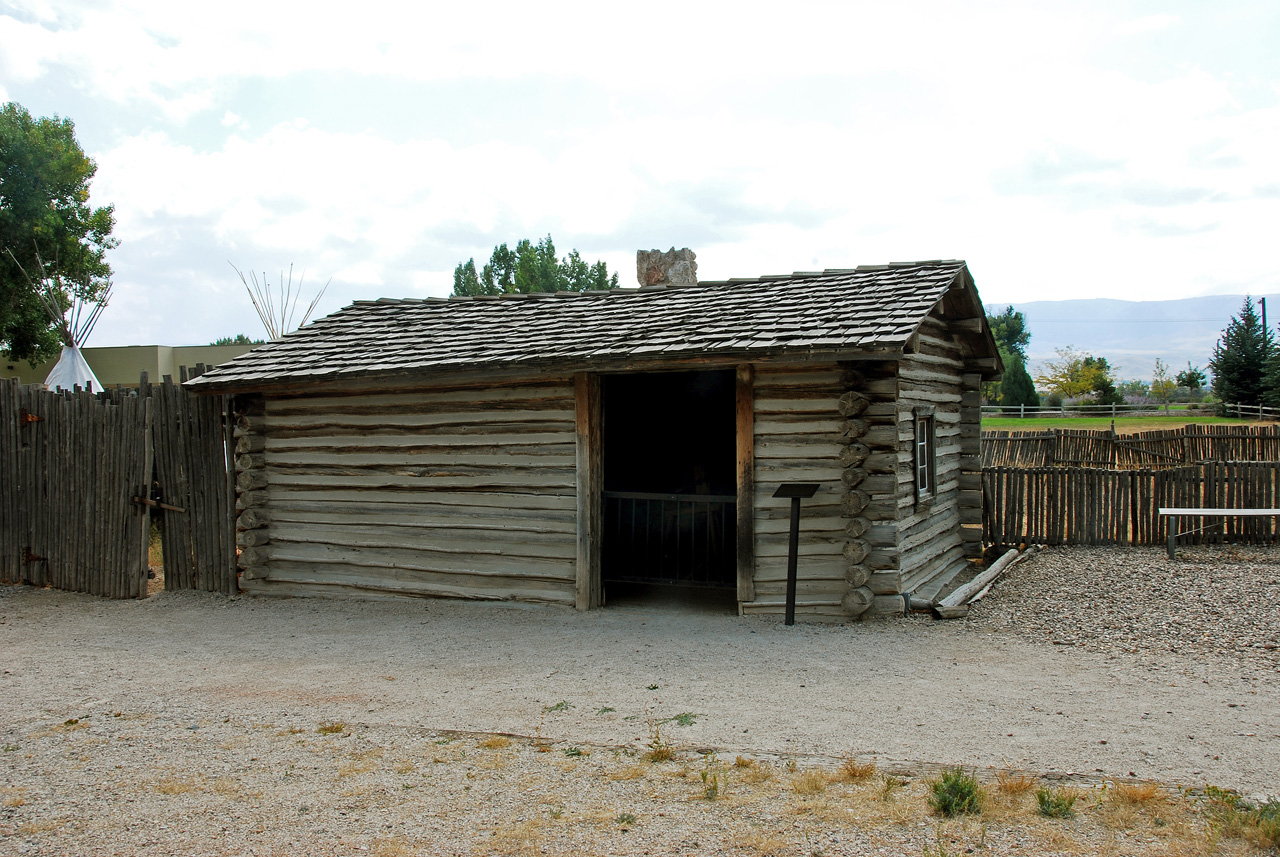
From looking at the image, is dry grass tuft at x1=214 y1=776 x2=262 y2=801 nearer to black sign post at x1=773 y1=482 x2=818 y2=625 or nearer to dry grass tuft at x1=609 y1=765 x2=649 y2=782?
dry grass tuft at x1=609 y1=765 x2=649 y2=782

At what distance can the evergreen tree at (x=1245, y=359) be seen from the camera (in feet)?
129

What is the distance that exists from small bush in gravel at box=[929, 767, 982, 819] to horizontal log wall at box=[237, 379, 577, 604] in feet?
17.1

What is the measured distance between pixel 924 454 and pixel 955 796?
Result: 6255mm

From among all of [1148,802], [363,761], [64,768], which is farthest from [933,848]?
[64,768]

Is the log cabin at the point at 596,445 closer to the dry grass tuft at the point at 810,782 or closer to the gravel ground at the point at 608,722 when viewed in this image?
the gravel ground at the point at 608,722

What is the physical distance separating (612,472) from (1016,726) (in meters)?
7.74

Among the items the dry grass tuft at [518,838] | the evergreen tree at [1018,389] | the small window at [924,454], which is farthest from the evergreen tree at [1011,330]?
the dry grass tuft at [518,838]

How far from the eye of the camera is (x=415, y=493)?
9.66 meters

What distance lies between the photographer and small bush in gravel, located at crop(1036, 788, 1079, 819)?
3.93 meters

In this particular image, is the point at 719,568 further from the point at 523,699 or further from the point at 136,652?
the point at 136,652

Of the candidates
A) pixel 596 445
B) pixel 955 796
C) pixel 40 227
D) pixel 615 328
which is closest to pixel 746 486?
pixel 596 445

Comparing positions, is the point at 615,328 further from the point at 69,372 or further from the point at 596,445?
the point at 69,372

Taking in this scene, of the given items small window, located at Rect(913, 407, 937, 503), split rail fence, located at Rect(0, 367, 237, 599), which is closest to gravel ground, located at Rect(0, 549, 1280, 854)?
split rail fence, located at Rect(0, 367, 237, 599)

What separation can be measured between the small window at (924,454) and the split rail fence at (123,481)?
302 inches
